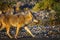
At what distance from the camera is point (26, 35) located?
0.96m

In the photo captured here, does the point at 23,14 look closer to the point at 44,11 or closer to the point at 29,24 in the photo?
the point at 29,24

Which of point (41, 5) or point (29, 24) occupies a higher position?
point (41, 5)

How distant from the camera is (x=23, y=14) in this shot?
973 millimetres

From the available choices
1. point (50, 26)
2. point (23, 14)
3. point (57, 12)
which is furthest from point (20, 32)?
point (57, 12)

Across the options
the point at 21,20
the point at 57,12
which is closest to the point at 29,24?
the point at 21,20

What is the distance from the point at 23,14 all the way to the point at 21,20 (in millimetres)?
70

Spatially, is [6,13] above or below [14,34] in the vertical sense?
above

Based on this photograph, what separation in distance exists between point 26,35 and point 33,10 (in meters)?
0.28

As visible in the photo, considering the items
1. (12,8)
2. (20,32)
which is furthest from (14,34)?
(12,8)

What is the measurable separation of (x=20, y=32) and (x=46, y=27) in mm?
294

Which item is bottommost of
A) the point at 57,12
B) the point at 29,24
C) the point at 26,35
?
the point at 26,35

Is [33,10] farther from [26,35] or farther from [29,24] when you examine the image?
[26,35]

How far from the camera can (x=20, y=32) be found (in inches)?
38.6

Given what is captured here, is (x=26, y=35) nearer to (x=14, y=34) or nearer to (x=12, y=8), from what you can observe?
(x=14, y=34)
